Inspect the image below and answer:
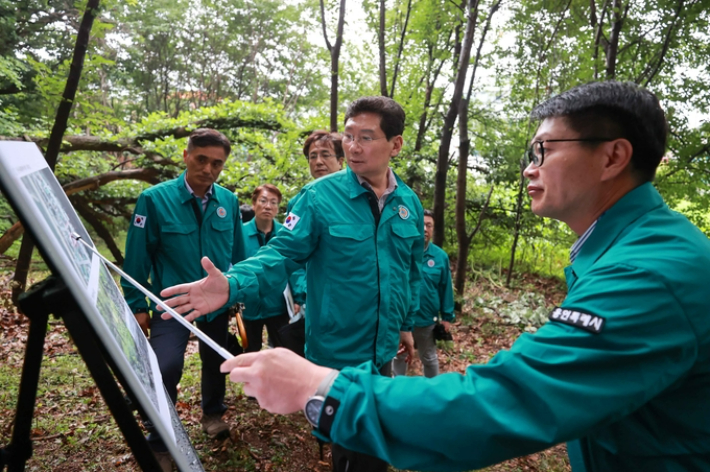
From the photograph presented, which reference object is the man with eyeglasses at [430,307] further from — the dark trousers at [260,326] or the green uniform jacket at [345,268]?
the green uniform jacket at [345,268]

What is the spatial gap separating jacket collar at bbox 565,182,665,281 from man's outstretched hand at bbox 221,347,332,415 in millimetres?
880

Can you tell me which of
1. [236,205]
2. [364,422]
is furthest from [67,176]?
[364,422]

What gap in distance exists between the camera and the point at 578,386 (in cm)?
94

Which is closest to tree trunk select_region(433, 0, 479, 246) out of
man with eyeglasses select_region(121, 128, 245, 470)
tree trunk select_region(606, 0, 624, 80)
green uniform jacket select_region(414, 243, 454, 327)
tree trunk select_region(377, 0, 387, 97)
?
tree trunk select_region(377, 0, 387, 97)

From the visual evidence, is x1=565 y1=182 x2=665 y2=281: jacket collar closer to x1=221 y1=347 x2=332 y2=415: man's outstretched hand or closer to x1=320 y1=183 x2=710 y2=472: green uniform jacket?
x1=320 y1=183 x2=710 y2=472: green uniform jacket

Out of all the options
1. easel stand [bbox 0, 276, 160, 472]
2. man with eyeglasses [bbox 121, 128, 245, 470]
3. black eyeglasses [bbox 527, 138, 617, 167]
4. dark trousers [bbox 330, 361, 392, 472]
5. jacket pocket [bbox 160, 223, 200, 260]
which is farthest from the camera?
jacket pocket [bbox 160, 223, 200, 260]

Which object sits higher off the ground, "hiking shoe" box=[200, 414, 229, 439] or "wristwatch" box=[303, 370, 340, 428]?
"wristwatch" box=[303, 370, 340, 428]

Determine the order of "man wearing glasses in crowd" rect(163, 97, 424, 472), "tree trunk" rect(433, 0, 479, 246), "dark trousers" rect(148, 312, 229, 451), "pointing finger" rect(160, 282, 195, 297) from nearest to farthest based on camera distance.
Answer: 1. "pointing finger" rect(160, 282, 195, 297)
2. "man wearing glasses in crowd" rect(163, 97, 424, 472)
3. "dark trousers" rect(148, 312, 229, 451)
4. "tree trunk" rect(433, 0, 479, 246)

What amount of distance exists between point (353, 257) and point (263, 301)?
76.5 inches

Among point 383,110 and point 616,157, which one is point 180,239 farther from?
point 616,157

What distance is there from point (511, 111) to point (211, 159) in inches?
320

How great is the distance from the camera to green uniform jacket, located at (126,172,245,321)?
332 centimetres

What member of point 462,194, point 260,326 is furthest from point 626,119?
point 462,194

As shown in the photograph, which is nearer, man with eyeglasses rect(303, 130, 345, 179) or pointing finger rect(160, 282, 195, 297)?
pointing finger rect(160, 282, 195, 297)
